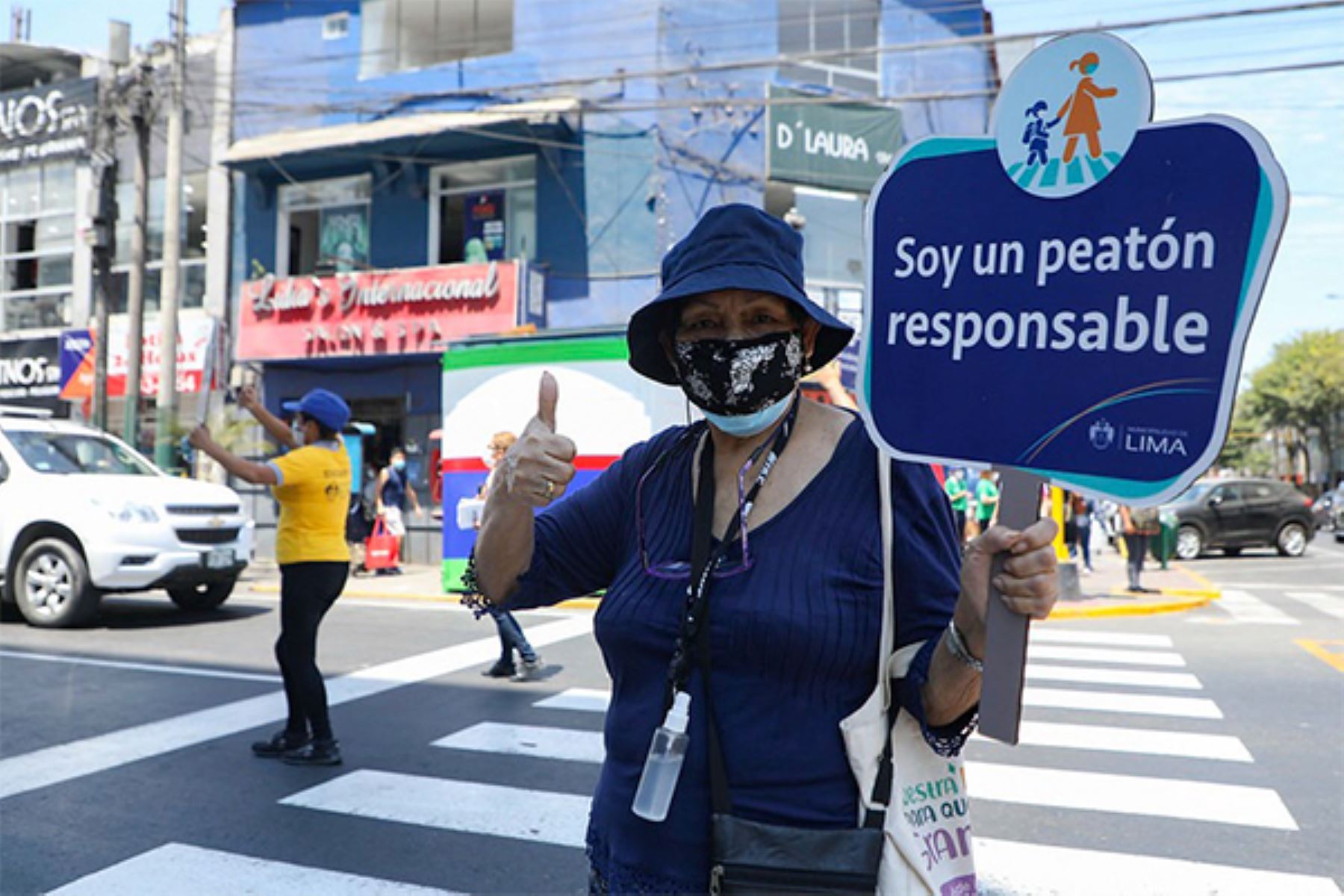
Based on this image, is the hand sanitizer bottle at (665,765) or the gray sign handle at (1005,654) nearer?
the gray sign handle at (1005,654)

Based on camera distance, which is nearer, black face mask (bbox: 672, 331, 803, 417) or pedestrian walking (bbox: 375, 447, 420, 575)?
black face mask (bbox: 672, 331, 803, 417)

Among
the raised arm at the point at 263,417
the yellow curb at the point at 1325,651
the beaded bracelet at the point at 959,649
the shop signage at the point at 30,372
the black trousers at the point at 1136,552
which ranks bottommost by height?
the yellow curb at the point at 1325,651

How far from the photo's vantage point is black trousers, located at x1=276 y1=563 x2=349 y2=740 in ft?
17.9

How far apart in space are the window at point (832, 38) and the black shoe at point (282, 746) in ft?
51.4

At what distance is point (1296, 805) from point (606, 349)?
8.55 metres

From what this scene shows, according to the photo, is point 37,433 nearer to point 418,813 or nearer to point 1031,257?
point 418,813

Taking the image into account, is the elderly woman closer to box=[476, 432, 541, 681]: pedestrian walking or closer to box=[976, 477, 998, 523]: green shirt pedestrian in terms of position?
box=[476, 432, 541, 681]: pedestrian walking

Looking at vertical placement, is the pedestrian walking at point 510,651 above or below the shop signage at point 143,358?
below

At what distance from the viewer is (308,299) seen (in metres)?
18.6

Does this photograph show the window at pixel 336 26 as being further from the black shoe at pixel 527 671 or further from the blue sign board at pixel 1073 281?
the blue sign board at pixel 1073 281

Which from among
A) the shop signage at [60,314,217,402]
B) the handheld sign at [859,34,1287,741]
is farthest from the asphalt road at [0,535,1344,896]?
the shop signage at [60,314,217,402]

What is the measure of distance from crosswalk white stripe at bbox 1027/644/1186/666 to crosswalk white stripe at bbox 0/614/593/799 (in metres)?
4.82

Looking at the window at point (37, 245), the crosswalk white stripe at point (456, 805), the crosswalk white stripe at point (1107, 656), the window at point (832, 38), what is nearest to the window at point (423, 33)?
the window at point (832, 38)

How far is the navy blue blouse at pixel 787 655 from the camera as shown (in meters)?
1.76
